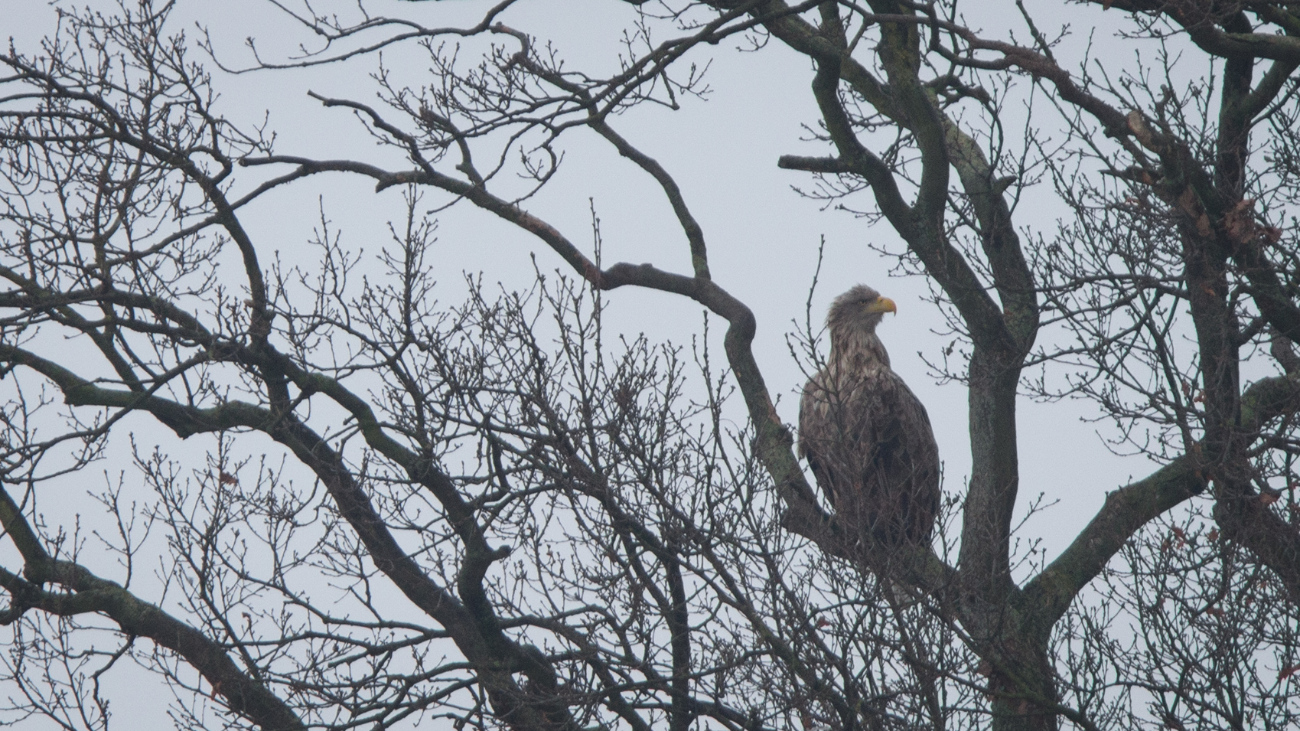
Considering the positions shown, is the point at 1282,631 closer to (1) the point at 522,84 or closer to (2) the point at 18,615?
(1) the point at 522,84

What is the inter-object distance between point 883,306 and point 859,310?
0.68 ft

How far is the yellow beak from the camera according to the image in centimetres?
969

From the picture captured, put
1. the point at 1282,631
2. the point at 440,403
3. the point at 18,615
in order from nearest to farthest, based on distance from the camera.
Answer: the point at 440,403, the point at 1282,631, the point at 18,615

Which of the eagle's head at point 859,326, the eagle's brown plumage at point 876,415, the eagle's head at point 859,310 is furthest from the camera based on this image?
the eagle's head at point 859,310

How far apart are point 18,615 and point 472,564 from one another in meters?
2.73

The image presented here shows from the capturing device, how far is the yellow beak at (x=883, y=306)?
381 inches

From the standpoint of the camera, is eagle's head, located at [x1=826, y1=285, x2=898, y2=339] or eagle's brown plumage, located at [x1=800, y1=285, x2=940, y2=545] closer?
eagle's brown plumage, located at [x1=800, y1=285, x2=940, y2=545]

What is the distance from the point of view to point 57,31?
20.1ft

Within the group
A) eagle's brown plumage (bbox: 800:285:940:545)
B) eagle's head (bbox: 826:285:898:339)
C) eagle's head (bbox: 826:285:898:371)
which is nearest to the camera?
eagle's brown plumage (bbox: 800:285:940:545)

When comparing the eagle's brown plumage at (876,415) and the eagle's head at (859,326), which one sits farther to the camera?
the eagle's head at (859,326)

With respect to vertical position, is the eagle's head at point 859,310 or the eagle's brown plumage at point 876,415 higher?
the eagle's head at point 859,310

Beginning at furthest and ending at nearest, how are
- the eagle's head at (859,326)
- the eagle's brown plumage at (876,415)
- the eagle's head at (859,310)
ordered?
the eagle's head at (859,310), the eagle's head at (859,326), the eagle's brown plumage at (876,415)

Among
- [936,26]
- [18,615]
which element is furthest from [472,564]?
[936,26]

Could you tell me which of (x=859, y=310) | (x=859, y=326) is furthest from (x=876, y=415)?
(x=859, y=310)
